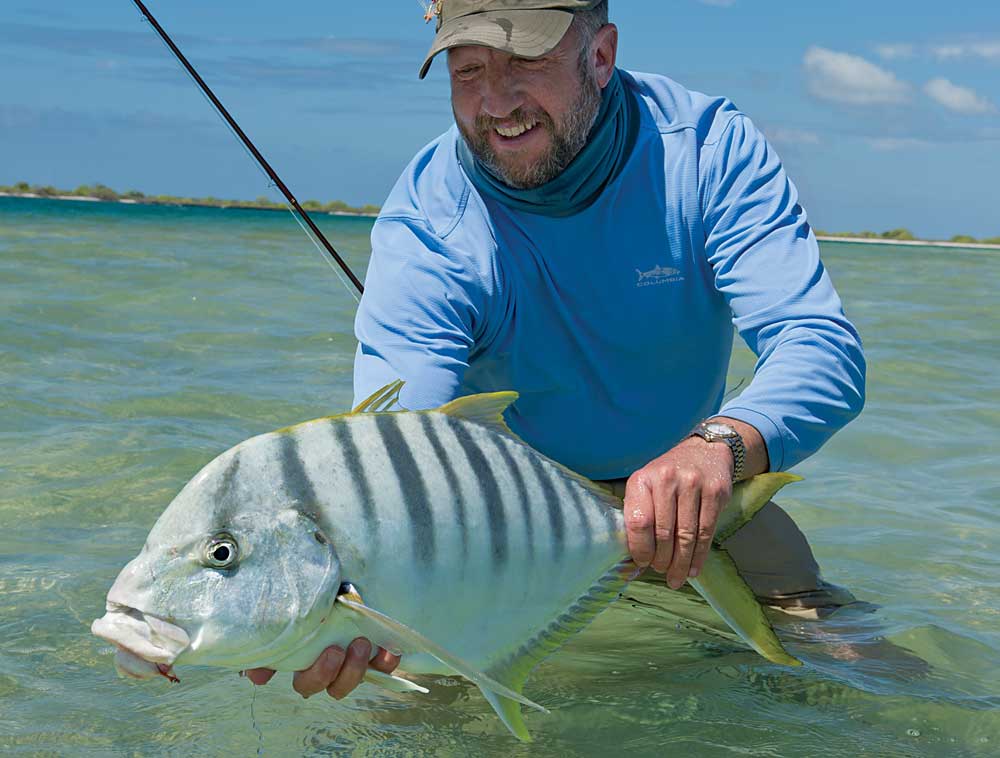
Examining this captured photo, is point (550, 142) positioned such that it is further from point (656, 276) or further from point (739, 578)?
point (739, 578)

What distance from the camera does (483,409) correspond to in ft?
6.33

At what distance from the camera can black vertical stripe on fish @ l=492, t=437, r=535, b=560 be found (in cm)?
189

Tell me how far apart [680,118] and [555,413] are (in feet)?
2.59

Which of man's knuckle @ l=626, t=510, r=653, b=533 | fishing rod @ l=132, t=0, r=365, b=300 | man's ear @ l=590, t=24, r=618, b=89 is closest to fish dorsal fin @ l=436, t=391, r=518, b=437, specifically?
man's knuckle @ l=626, t=510, r=653, b=533

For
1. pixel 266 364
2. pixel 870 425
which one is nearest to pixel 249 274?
pixel 266 364

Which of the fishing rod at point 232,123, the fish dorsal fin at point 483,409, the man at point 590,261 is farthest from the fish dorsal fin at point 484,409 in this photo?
the fishing rod at point 232,123

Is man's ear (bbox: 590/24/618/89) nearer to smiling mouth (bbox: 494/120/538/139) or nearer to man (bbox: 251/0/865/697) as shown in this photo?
man (bbox: 251/0/865/697)

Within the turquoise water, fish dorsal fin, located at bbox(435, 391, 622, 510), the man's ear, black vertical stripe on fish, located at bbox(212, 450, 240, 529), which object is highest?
the man's ear

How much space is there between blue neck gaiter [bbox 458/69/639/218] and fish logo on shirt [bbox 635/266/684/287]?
0.21 m

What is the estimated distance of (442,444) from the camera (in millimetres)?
1865

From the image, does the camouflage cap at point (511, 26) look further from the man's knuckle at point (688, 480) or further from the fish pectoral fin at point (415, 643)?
the fish pectoral fin at point (415, 643)

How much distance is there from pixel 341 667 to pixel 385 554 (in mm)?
219

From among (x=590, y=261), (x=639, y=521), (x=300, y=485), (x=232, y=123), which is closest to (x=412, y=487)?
(x=300, y=485)

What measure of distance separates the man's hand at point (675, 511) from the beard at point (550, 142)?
37.8 inches
